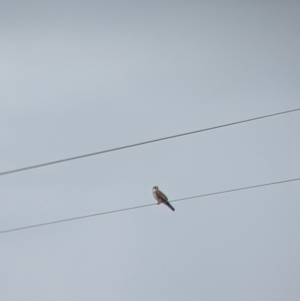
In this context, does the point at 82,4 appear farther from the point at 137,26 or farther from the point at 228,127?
the point at 228,127

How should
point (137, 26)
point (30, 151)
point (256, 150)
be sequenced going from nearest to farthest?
1. point (256, 150)
2. point (137, 26)
3. point (30, 151)

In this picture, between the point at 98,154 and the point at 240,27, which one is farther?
the point at 98,154

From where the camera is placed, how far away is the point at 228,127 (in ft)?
4.17

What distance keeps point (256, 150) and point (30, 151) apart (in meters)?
0.68

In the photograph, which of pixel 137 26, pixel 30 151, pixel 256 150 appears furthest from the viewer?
pixel 30 151

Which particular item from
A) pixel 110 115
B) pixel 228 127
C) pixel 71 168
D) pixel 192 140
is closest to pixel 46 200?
pixel 71 168

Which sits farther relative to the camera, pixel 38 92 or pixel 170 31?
pixel 38 92

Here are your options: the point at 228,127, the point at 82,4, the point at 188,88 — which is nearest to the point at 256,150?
the point at 228,127

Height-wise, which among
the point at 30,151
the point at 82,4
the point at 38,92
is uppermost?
the point at 82,4

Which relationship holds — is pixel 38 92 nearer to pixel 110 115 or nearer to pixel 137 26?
pixel 110 115

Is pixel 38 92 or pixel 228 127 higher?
pixel 38 92

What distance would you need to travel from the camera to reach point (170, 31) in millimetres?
1322

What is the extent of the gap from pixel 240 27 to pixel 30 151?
715 millimetres

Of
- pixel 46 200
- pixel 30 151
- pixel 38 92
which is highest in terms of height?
pixel 38 92
